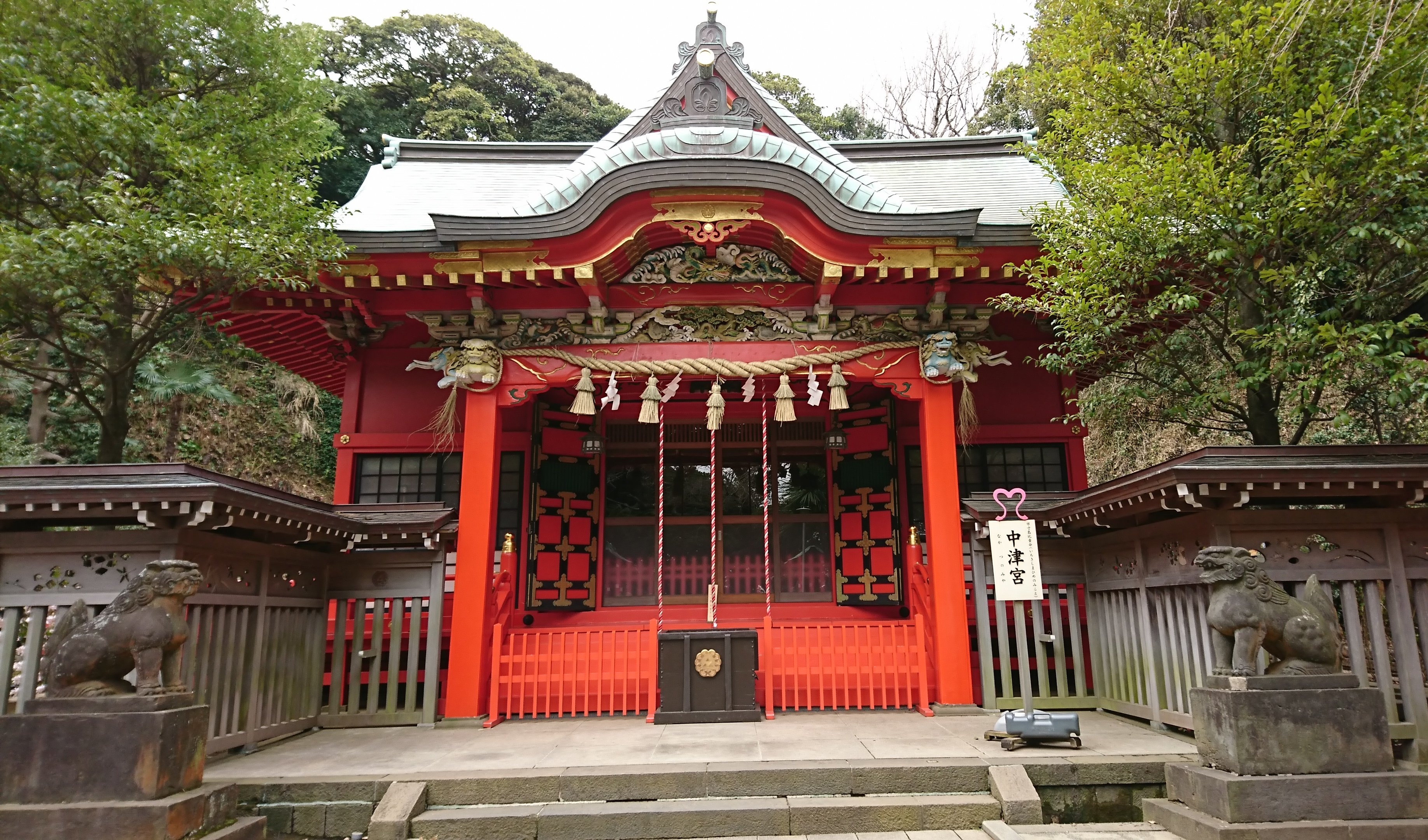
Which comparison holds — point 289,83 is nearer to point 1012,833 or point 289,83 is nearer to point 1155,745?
point 1012,833

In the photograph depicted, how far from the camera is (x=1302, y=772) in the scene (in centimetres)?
431

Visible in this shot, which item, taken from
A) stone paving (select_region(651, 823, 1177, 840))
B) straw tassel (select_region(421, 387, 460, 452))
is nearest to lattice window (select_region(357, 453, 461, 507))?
straw tassel (select_region(421, 387, 460, 452))

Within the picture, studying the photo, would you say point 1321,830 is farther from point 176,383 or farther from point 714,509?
point 176,383

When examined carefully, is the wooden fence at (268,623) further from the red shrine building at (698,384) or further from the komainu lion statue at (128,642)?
the red shrine building at (698,384)

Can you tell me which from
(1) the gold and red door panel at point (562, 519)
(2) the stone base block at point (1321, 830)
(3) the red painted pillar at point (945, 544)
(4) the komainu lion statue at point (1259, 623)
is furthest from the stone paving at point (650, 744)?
(1) the gold and red door panel at point (562, 519)

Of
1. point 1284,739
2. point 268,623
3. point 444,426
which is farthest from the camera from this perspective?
point 444,426

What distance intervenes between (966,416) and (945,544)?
1497 mm

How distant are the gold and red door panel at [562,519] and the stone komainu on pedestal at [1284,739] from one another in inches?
237

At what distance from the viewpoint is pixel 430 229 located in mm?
7152

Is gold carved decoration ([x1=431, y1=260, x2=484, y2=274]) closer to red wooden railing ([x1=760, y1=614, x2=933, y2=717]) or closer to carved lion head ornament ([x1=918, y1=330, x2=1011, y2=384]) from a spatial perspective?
red wooden railing ([x1=760, y1=614, x2=933, y2=717])

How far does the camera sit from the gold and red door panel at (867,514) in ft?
29.4

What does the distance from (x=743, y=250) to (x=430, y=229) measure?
9.67 ft

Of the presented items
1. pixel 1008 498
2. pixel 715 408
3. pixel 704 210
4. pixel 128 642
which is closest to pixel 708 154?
pixel 704 210

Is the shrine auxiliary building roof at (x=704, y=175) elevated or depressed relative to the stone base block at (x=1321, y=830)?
elevated
